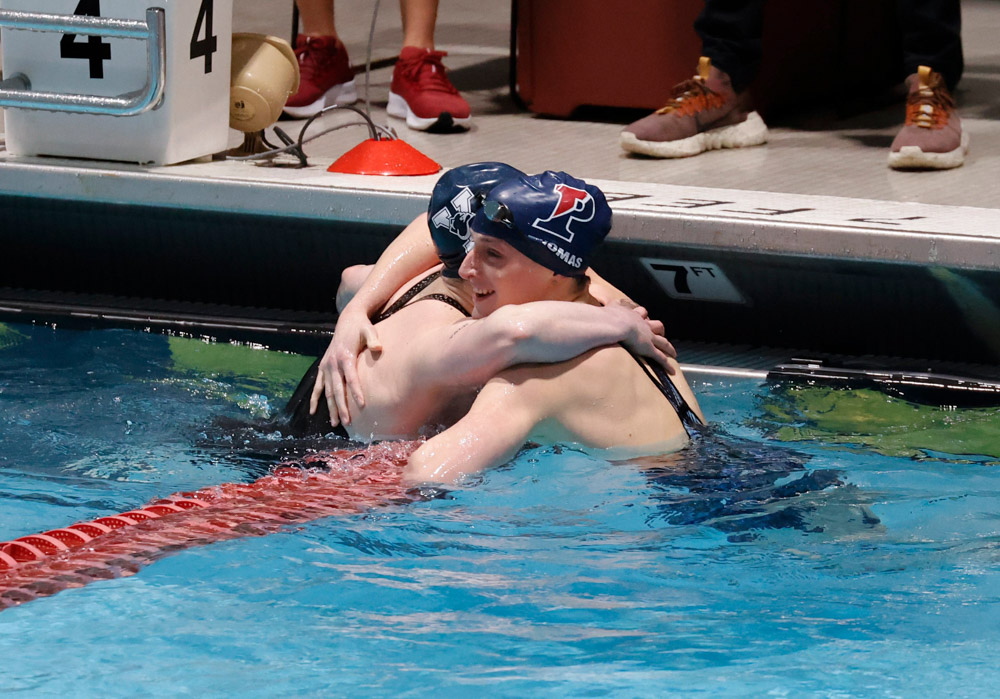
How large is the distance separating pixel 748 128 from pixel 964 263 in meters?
1.53

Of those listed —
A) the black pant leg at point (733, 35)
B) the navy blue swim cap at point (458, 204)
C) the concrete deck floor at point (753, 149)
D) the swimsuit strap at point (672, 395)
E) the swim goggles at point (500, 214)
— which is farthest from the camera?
the black pant leg at point (733, 35)

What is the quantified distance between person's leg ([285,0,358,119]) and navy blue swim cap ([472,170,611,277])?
252 centimetres

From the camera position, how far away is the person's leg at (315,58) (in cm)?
543

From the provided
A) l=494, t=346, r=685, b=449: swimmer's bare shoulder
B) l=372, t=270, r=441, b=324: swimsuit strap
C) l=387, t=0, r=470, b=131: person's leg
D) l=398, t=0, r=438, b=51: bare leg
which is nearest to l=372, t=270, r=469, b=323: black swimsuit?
l=372, t=270, r=441, b=324: swimsuit strap

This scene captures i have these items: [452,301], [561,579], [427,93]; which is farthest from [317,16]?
[561,579]

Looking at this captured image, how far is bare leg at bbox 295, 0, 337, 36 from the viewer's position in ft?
17.7

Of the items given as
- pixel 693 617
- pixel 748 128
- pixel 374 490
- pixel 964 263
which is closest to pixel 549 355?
pixel 374 490

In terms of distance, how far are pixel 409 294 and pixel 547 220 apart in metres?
0.64

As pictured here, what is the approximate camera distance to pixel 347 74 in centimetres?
559

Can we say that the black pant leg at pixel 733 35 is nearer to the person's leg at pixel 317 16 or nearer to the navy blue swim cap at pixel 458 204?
the person's leg at pixel 317 16

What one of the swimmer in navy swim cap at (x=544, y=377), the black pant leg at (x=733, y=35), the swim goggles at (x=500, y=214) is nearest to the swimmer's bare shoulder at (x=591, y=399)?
the swimmer in navy swim cap at (x=544, y=377)

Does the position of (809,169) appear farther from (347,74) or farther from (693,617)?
(693,617)

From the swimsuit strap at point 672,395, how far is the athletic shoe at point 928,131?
5.46 ft

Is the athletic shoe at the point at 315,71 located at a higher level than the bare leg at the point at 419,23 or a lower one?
lower
